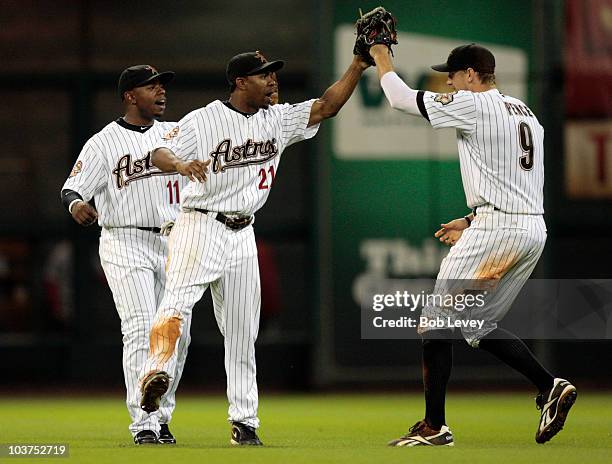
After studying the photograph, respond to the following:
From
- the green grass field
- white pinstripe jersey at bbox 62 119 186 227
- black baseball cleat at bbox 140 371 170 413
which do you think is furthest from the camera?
white pinstripe jersey at bbox 62 119 186 227

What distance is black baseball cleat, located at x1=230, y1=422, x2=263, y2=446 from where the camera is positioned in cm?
749

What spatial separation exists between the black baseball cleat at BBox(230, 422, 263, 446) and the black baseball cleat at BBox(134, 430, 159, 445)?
19.3 inches

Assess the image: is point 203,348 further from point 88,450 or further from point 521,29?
point 88,450

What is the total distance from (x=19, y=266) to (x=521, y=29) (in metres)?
5.44

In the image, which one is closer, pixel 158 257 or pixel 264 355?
pixel 158 257

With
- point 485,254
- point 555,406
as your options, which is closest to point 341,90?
point 485,254

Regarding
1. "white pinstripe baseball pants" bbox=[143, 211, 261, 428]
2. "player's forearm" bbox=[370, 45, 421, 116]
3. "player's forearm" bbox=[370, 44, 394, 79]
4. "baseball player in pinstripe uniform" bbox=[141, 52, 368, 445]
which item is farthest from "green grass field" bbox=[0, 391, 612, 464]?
"player's forearm" bbox=[370, 44, 394, 79]

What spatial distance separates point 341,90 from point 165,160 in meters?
1.09

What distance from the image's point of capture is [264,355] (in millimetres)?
13547

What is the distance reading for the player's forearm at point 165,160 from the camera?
7.25 metres

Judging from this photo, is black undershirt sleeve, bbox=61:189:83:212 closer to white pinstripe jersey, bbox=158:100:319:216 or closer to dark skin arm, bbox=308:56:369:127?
white pinstripe jersey, bbox=158:100:319:216

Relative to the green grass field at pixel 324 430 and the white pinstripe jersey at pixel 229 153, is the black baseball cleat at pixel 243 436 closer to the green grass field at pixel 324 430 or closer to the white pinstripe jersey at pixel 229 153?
the green grass field at pixel 324 430

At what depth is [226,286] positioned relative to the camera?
299 inches

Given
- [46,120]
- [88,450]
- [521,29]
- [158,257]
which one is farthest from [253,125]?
[46,120]
